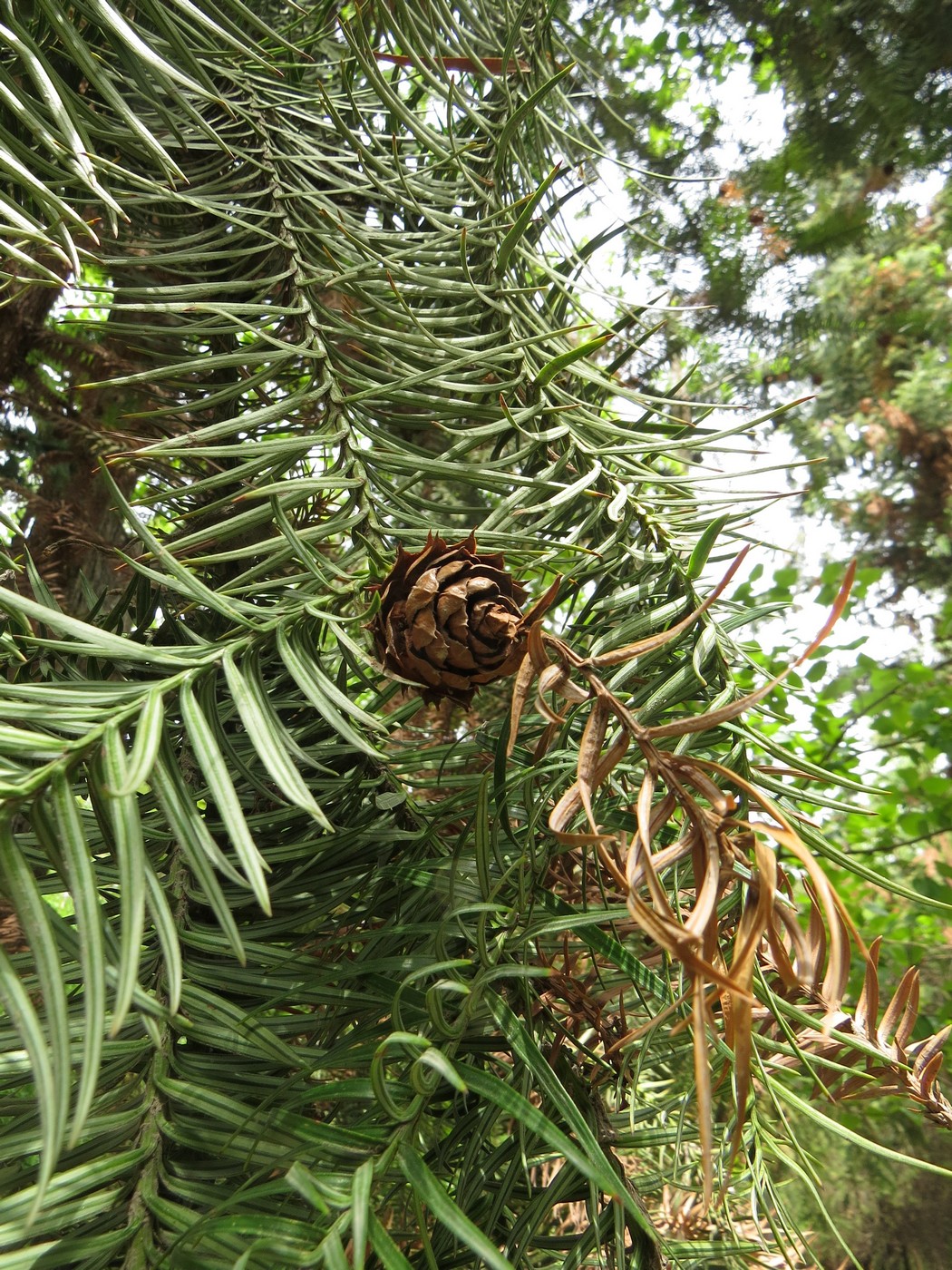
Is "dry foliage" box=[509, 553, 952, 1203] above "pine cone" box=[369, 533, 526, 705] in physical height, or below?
below

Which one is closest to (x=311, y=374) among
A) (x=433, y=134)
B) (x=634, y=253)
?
(x=433, y=134)

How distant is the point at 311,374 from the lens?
0.34m

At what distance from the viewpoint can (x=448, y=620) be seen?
26cm

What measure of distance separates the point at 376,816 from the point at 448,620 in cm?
9

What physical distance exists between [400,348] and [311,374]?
0.04 m

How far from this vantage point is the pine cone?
0.85ft

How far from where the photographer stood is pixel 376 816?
31cm

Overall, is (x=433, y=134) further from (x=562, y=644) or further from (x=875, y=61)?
(x=875, y=61)

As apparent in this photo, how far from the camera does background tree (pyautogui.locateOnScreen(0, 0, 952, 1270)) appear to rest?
192 millimetres

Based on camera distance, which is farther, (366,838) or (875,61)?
(875,61)

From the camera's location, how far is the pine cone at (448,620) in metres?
0.26

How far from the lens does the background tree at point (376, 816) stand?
19cm

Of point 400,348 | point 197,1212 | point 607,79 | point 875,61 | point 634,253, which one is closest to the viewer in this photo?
point 197,1212

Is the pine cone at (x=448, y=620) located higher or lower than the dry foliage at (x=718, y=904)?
higher
